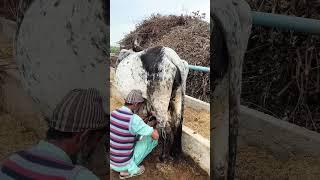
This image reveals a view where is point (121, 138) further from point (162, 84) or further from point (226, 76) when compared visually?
point (226, 76)

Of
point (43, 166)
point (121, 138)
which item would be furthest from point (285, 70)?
point (43, 166)

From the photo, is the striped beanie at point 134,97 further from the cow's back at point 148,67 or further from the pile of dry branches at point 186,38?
the pile of dry branches at point 186,38

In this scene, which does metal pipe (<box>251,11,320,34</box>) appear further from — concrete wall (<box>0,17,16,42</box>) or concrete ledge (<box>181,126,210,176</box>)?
concrete wall (<box>0,17,16,42</box>)

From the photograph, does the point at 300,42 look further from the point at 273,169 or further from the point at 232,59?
the point at 232,59

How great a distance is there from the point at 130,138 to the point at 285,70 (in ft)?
5.69

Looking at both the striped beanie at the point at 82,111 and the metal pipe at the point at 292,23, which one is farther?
the metal pipe at the point at 292,23

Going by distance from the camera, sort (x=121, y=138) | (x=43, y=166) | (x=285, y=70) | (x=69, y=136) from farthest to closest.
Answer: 1. (x=285, y=70)
2. (x=121, y=138)
3. (x=69, y=136)
4. (x=43, y=166)

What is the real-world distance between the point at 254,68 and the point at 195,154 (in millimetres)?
1600

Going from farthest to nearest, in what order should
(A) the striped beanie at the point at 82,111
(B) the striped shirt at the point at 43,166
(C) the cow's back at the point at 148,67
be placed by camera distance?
(C) the cow's back at the point at 148,67 → (A) the striped beanie at the point at 82,111 → (B) the striped shirt at the point at 43,166

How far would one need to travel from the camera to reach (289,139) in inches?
119

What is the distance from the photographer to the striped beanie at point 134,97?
1.91 meters

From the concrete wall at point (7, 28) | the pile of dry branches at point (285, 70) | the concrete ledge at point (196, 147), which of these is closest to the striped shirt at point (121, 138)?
the concrete ledge at point (196, 147)

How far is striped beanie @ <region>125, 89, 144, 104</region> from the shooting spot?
6.25 ft

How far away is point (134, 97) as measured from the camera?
1.92 meters
